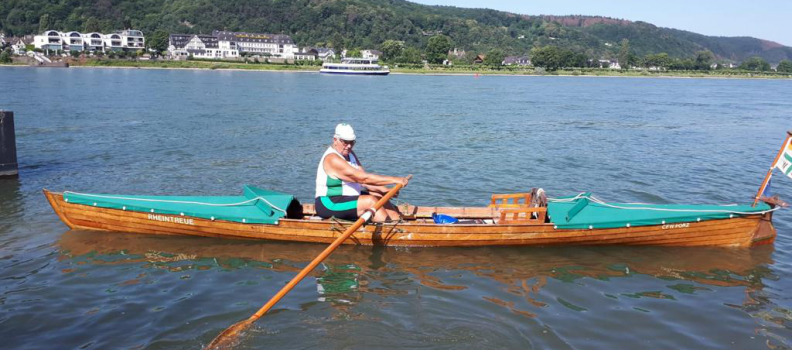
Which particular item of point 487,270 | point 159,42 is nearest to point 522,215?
point 487,270

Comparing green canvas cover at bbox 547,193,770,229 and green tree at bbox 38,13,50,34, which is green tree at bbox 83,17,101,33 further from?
green canvas cover at bbox 547,193,770,229

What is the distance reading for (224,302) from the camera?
32.9 ft

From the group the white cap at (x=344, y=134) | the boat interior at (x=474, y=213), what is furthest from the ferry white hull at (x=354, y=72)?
the white cap at (x=344, y=134)

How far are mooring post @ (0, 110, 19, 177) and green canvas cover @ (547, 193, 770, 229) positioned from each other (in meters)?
16.2

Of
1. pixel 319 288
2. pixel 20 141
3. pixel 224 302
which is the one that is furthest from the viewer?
pixel 20 141

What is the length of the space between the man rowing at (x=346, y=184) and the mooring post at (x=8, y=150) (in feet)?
39.8

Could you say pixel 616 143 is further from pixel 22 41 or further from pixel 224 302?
pixel 22 41

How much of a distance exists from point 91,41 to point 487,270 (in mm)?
199322

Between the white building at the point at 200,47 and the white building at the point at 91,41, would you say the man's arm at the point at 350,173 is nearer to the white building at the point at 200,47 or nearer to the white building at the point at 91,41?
the white building at the point at 200,47

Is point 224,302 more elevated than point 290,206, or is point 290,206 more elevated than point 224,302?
point 290,206

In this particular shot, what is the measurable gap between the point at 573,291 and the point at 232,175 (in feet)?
44.3

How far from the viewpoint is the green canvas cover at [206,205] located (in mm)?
12508

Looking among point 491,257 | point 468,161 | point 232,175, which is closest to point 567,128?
point 468,161

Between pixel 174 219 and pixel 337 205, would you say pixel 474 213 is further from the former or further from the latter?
pixel 174 219
